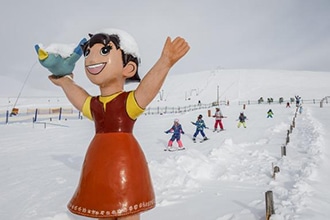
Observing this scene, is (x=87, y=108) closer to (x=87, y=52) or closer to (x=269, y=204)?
(x=87, y=52)

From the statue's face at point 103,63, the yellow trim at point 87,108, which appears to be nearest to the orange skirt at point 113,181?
the yellow trim at point 87,108

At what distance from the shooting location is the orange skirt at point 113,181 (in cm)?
212

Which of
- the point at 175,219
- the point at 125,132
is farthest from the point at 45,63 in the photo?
the point at 175,219

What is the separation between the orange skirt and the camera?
2.12 metres

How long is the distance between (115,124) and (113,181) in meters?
0.46

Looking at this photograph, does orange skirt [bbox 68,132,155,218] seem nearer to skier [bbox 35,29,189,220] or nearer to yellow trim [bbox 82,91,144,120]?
skier [bbox 35,29,189,220]

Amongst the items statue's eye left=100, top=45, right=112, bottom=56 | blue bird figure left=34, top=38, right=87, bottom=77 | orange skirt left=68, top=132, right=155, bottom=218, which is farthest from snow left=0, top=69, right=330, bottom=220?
orange skirt left=68, top=132, right=155, bottom=218

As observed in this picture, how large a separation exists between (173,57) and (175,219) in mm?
2514

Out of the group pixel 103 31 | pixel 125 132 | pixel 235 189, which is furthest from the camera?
pixel 235 189

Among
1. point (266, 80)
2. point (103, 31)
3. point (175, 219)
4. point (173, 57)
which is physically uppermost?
point (266, 80)

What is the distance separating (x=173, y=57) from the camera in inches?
86.7

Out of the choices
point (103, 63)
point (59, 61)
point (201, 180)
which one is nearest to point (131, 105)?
point (103, 63)

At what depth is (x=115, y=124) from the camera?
234cm

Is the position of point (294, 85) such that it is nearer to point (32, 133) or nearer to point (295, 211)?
point (32, 133)
